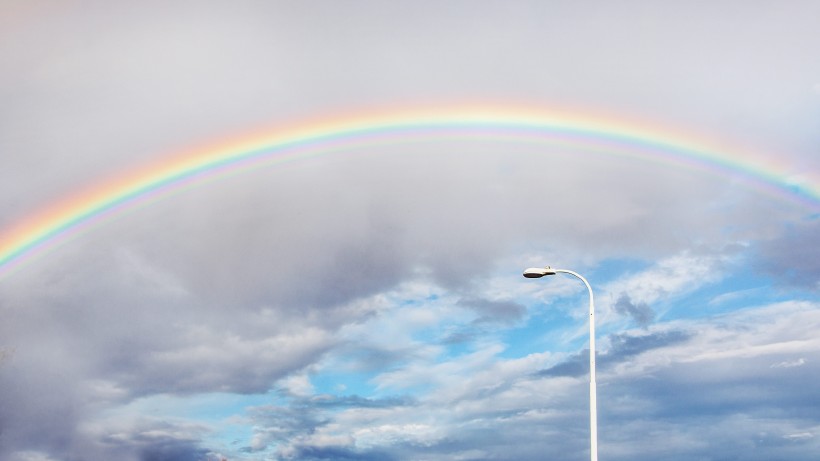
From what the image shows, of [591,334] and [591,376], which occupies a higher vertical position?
[591,334]

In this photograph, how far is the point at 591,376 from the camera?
28.0 m

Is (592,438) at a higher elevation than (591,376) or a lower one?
lower

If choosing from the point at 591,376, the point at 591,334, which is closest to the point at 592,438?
the point at 591,376

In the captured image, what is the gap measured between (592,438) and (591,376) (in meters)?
2.64

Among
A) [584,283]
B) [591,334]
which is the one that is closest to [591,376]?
[591,334]

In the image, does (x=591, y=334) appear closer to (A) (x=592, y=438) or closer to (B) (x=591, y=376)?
(B) (x=591, y=376)

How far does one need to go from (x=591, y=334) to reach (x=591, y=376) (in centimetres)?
189

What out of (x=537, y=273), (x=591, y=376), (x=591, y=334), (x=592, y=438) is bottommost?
(x=592, y=438)

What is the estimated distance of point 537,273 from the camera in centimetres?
2764

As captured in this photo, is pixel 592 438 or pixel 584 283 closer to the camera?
pixel 592 438

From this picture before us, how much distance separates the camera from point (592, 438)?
26562 mm

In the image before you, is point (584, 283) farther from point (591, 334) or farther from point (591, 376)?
point (591, 376)

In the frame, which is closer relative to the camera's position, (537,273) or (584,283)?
(537,273)

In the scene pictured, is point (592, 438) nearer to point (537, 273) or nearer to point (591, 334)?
point (591, 334)
